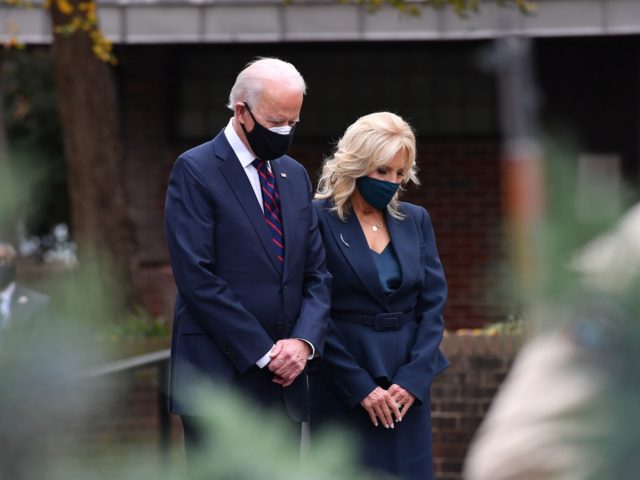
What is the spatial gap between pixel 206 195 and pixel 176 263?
0.78ft

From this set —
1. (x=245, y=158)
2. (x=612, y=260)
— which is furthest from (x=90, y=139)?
(x=612, y=260)

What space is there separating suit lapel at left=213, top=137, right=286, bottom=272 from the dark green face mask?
0.53 metres

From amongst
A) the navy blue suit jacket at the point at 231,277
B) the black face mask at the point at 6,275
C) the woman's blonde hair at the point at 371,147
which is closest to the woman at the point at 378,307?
the woman's blonde hair at the point at 371,147

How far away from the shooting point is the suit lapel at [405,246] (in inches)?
187

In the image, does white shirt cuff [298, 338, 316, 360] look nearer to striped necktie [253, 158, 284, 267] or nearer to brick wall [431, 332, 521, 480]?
striped necktie [253, 158, 284, 267]

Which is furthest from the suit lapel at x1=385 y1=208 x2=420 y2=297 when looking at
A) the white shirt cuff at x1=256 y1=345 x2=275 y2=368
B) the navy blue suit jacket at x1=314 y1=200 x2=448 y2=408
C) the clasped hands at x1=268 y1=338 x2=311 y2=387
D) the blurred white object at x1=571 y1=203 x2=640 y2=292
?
the blurred white object at x1=571 y1=203 x2=640 y2=292

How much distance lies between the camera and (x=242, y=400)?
1.10m

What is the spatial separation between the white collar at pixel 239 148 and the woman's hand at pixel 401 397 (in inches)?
37.8

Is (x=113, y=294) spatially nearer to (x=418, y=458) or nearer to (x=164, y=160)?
(x=418, y=458)

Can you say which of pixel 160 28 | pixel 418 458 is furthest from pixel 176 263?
pixel 160 28

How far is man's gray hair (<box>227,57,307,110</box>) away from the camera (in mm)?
4176

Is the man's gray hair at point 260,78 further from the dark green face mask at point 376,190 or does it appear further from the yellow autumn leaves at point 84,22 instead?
the yellow autumn leaves at point 84,22

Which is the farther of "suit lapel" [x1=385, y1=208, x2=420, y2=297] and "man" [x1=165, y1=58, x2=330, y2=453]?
"suit lapel" [x1=385, y1=208, x2=420, y2=297]

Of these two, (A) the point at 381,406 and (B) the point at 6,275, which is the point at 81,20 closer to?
(A) the point at 381,406
